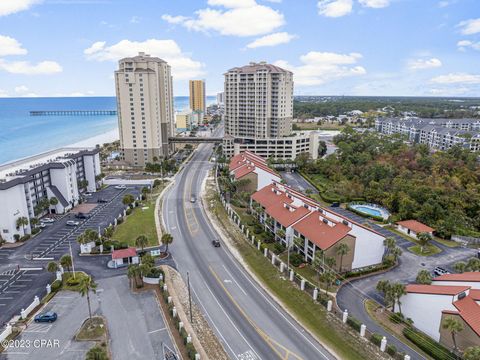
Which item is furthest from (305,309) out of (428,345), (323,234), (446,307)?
(446,307)

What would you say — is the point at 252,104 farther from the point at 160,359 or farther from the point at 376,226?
the point at 160,359

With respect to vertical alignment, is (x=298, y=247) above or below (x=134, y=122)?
below

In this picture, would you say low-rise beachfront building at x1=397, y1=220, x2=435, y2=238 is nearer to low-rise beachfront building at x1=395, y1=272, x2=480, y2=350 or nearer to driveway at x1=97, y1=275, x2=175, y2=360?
low-rise beachfront building at x1=395, y1=272, x2=480, y2=350

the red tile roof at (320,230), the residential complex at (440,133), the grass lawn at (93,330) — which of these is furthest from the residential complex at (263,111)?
the grass lawn at (93,330)

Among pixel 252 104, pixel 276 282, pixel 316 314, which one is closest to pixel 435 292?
pixel 316 314

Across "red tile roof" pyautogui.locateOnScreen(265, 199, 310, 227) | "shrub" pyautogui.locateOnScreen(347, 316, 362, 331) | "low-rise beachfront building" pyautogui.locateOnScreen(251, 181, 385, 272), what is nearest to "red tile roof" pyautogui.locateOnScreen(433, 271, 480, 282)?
"low-rise beachfront building" pyautogui.locateOnScreen(251, 181, 385, 272)

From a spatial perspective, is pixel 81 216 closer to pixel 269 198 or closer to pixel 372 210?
pixel 269 198
